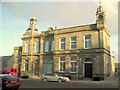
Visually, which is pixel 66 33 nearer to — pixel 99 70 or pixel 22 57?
pixel 99 70

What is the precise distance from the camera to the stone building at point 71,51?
133ft

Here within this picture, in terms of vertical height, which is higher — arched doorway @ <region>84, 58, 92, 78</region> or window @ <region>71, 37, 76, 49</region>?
window @ <region>71, 37, 76, 49</region>

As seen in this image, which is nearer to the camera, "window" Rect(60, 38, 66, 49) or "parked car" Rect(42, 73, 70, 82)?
"parked car" Rect(42, 73, 70, 82)

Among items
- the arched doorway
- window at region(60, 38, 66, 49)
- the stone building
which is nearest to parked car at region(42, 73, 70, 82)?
the stone building

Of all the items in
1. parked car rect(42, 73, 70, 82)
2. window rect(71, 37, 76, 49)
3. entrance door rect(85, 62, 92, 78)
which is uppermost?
window rect(71, 37, 76, 49)

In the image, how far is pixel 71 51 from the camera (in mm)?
43969

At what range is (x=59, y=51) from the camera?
151 ft

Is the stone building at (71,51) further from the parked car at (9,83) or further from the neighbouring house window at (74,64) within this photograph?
the parked car at (9,83)

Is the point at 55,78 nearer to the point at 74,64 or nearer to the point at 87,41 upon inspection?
the point at 74,64

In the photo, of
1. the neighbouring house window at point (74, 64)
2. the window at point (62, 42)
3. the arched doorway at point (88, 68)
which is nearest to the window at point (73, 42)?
the window at point (62, 42)

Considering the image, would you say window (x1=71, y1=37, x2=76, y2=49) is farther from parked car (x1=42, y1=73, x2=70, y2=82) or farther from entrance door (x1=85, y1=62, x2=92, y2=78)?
parked car (x1=42, y1=73, x2=70, y2=82)

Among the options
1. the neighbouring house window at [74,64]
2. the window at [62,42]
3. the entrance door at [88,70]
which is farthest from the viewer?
the window at [62,42]

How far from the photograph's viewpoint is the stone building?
4069 centimetres

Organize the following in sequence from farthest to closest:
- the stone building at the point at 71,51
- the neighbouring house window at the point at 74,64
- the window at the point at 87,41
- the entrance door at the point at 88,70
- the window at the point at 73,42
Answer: the window at the point at 73,42 < the neighbouring house window at the point at 74,64 < the window at the point at 87,41 < the entrance door at the point at 88,70 < the stone building at the point at 71,51
